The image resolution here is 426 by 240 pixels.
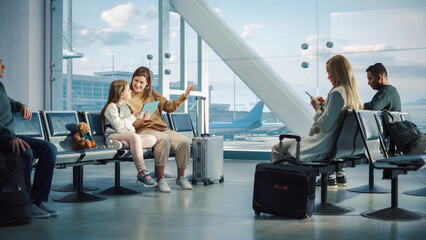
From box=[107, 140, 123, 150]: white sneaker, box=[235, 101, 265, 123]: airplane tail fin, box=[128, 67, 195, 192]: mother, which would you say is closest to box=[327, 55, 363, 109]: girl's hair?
box=[128, 67, 195, 192]: mother

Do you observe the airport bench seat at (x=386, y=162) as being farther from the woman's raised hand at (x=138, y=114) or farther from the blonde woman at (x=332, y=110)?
the woman's raised hand at (x=138, y=114)

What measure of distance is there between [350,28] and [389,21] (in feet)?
2.11

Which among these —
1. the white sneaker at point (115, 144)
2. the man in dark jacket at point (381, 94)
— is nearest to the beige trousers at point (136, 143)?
the white sneaker at point (115, 144)

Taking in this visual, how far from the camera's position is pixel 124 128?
5125 mm

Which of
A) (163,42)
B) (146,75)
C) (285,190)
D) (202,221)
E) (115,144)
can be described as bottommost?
(202,221)

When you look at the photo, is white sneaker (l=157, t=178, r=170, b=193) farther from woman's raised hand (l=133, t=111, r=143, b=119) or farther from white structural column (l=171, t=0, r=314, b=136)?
white structural column (l=171, t=0, r=314, b=136)

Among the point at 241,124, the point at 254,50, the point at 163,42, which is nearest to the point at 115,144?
the point at 254,50

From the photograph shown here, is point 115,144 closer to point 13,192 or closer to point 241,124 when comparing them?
point 13,192

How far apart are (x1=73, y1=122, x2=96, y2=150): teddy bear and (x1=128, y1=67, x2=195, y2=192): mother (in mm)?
614

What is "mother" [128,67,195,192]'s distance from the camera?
16.9 ft

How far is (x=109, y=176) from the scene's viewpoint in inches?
263

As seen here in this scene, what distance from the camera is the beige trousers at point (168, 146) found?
16.9ft

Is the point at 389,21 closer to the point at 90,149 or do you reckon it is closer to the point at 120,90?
the point at 120,90

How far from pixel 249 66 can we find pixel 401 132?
5.04 meters
